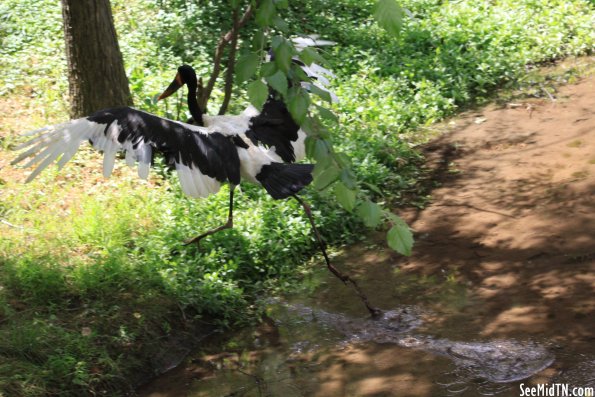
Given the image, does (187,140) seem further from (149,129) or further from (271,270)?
(271,270)

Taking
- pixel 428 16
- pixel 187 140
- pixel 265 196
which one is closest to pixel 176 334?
pixel 187 140

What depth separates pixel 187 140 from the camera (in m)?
4.72

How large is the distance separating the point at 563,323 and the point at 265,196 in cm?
253

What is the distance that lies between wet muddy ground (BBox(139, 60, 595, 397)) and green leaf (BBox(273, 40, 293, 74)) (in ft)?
7.87

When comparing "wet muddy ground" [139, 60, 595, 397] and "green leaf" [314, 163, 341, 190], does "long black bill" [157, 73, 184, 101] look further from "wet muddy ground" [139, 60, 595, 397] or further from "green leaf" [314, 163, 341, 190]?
"green leaf" [314, 163, 341, 190]

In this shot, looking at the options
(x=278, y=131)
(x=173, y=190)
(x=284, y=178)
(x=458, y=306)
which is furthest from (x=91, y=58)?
(x=458, y=306)

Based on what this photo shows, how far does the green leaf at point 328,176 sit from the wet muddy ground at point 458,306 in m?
2.09

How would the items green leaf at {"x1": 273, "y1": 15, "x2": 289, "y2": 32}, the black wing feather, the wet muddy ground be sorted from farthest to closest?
the black wing feather, the wet muddy ground, green leaf at {"x1": 273, "y1": 15, "x2": 289, "y2": 32}

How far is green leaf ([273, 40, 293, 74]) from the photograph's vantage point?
2.32 metres

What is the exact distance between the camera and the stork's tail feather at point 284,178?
15.4 ft

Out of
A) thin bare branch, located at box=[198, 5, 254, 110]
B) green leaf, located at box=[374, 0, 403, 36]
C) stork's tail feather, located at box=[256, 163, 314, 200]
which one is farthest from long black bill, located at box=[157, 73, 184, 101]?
green leaf, located at box=[374, 0, 403, 36]

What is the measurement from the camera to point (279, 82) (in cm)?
233

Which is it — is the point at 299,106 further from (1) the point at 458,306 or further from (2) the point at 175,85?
(2) the point at 175,85

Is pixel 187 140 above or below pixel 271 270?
above
